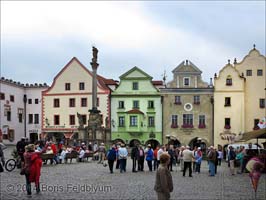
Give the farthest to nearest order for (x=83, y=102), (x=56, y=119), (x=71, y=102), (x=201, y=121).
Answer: (x=56, y=119), (x=71, y=102), (x=83, y=102), (x=201, y=121)

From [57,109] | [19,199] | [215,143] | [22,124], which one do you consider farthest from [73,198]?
[22,124]

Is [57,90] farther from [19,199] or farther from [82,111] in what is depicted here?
[19,199]

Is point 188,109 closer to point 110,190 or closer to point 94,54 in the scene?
point 94,54

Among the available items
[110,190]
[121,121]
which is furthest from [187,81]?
[110,190]

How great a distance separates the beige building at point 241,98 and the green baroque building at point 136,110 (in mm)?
7807

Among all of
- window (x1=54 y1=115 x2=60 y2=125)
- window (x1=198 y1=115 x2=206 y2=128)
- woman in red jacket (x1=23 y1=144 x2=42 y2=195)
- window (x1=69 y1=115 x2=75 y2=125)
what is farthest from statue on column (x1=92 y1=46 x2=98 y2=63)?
woman in red jacket (x1=23 y1=144 x2=42 y2=195)

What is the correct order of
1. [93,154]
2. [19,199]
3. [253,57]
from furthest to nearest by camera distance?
[253,57] → [93,154] → [19,199]

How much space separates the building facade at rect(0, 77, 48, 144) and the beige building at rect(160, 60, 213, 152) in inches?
813

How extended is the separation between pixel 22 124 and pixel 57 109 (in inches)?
387

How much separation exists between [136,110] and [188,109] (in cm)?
664

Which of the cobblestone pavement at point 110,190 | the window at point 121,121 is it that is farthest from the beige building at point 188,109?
the cobblestone pavement at point 110,190

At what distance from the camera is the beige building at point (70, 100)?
211 ft

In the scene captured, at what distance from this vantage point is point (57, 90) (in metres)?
65.9

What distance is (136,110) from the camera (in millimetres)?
63062
